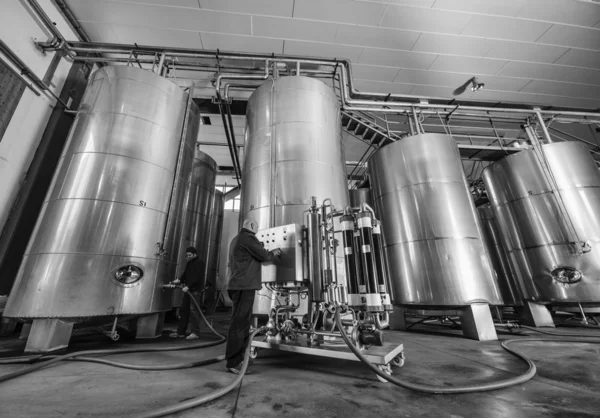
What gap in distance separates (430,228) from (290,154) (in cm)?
285

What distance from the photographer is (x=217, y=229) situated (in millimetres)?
9133

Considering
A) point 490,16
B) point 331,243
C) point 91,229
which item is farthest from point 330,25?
point 91,229

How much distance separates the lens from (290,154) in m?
4.10

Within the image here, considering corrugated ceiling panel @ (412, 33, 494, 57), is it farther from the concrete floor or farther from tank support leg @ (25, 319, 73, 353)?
tank support leg @ (25, 319, 73, 353)

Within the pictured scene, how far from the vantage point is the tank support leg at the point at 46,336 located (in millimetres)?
2848

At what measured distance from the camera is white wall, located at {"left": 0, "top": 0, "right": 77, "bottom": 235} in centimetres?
383

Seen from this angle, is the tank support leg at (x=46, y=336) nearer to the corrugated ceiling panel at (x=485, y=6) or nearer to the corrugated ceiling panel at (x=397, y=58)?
the corrugated ceiling panel at (x=397, y=58)

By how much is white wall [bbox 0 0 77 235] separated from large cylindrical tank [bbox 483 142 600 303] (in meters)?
9.54

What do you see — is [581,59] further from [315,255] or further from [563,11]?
[315,255]

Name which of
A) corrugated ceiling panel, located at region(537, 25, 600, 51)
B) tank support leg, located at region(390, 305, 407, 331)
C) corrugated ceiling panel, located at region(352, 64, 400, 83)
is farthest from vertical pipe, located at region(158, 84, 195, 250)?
corrugated ceiling panel, located at region(537, 25, 600, 51)

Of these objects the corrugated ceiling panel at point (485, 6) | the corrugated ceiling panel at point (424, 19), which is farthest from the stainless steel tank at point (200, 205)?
the corrugated ceiling panel at point (485, 6)

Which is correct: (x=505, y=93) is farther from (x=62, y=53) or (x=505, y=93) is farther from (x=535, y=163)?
(x=62, y=53)

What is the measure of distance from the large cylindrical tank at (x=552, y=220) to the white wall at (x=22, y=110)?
954 cm

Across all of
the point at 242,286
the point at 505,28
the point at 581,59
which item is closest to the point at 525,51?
the point at 505,28
